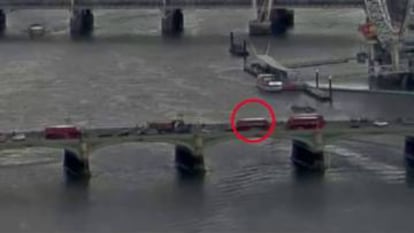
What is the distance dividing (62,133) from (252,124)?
178 cm

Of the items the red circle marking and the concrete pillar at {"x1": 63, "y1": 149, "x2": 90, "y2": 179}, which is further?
the red circle marking

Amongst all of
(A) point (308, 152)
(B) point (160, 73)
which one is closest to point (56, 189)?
(A) point (308, 152)

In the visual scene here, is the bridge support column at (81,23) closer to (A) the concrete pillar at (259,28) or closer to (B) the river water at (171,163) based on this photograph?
(B) the river water at (171,163)

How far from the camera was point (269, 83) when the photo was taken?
70.2ft

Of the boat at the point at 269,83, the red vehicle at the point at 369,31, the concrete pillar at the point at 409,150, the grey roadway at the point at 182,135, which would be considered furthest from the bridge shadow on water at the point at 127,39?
the concrete pillar at the point at 409,150

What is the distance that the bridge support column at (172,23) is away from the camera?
85.9ft

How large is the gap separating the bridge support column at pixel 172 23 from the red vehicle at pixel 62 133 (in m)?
8.96

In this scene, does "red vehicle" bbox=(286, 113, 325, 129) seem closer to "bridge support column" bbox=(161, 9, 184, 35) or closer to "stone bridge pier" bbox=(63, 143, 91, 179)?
"stone bridge pier" bbox=(63, 143, 91, 179)

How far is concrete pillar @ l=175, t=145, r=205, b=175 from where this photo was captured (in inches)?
Answer: 660

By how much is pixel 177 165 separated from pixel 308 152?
45.4 inches

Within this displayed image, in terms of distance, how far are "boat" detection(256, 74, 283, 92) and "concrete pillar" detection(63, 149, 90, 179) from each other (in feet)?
15.7

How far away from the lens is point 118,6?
88.6 feet

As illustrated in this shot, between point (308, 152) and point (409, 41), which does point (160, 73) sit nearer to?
point (409, 41)

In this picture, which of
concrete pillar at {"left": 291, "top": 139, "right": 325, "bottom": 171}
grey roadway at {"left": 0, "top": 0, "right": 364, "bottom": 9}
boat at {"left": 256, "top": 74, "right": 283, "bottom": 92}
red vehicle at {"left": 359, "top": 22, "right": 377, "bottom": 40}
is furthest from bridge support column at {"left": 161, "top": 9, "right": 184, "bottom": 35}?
concrete pillar at {"left": 291, "top": 139, "right": 325, "bottom": 171}
